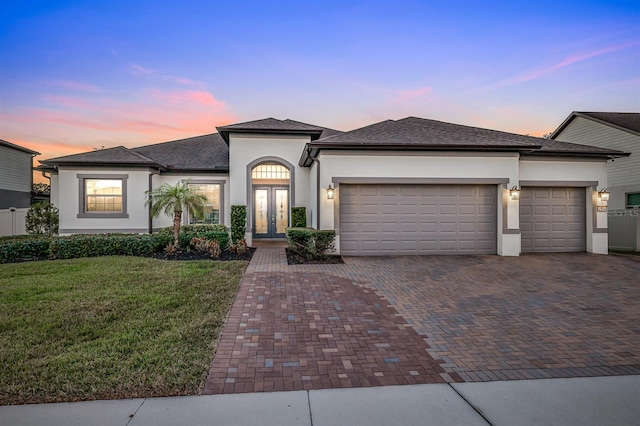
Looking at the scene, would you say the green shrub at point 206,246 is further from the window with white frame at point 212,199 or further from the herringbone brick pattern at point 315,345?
the herringbone brick pattern at point 315,345

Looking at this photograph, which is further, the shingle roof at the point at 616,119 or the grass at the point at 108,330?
the shingle roof at the point at 616,119

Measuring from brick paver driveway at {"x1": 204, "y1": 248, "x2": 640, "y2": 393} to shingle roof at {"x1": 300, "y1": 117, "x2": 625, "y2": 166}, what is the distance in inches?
159

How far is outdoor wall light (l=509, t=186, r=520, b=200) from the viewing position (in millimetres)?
11047

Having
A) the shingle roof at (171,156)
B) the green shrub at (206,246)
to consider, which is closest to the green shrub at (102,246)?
the green shrub at (206,246)

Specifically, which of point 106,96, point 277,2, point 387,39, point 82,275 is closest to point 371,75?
point 387,39

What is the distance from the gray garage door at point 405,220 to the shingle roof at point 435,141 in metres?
1.37

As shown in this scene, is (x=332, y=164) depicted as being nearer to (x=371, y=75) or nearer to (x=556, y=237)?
(x=371, y=75)

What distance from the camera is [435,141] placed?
10922 millimetres

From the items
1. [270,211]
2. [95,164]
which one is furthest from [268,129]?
[95,164]

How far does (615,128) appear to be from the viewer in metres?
15.9

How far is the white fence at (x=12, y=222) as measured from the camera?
1748cm

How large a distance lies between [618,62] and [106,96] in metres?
21.2

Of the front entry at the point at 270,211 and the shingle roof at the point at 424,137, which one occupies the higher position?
the shingle roof at the point at 424,137

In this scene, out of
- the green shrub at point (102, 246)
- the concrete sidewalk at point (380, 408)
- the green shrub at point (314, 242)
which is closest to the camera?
the concrete sidewalk at point (380, 408)
